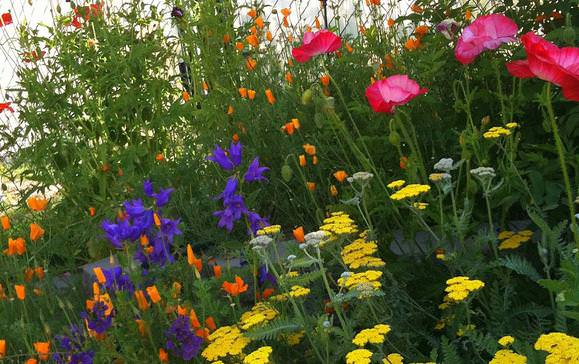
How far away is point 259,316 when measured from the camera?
1.68 meters

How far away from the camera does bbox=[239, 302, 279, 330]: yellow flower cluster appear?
5.45 ft

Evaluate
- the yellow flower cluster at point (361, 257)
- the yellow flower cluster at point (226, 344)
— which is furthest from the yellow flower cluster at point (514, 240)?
the yellow flower cluster at point (226, 344)

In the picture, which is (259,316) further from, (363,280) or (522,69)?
(522,69)

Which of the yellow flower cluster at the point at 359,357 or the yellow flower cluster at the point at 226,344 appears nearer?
the yellow flower cluster at the point at 359,357

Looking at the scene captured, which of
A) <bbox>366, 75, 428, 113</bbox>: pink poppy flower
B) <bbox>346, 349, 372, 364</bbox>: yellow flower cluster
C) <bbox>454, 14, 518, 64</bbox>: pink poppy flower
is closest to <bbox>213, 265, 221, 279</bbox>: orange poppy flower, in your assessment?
<bbox>366, 75, 428, 113</bbox>: pink poppy flower

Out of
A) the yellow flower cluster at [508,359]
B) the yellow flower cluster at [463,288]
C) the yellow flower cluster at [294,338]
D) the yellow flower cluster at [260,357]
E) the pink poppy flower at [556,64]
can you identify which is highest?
the pink poppy flower at [556,64]

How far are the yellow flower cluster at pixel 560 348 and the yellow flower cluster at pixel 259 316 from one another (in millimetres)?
578

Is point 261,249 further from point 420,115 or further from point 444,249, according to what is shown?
point 420,115

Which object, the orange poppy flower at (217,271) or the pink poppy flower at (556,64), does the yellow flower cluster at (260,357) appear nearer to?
the orange poppy flower at (217,271)

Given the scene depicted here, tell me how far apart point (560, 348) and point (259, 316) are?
0.62m

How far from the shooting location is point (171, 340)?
1.89 metres

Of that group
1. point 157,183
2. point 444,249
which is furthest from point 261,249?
point 157,183

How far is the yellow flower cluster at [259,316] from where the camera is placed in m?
1.66

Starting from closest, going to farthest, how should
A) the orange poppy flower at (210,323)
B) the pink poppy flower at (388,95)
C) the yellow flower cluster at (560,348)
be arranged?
the yellow flower cluster at (560,348), the orange poppy flower at (210,323), the pink poppy flower at (388,95)
